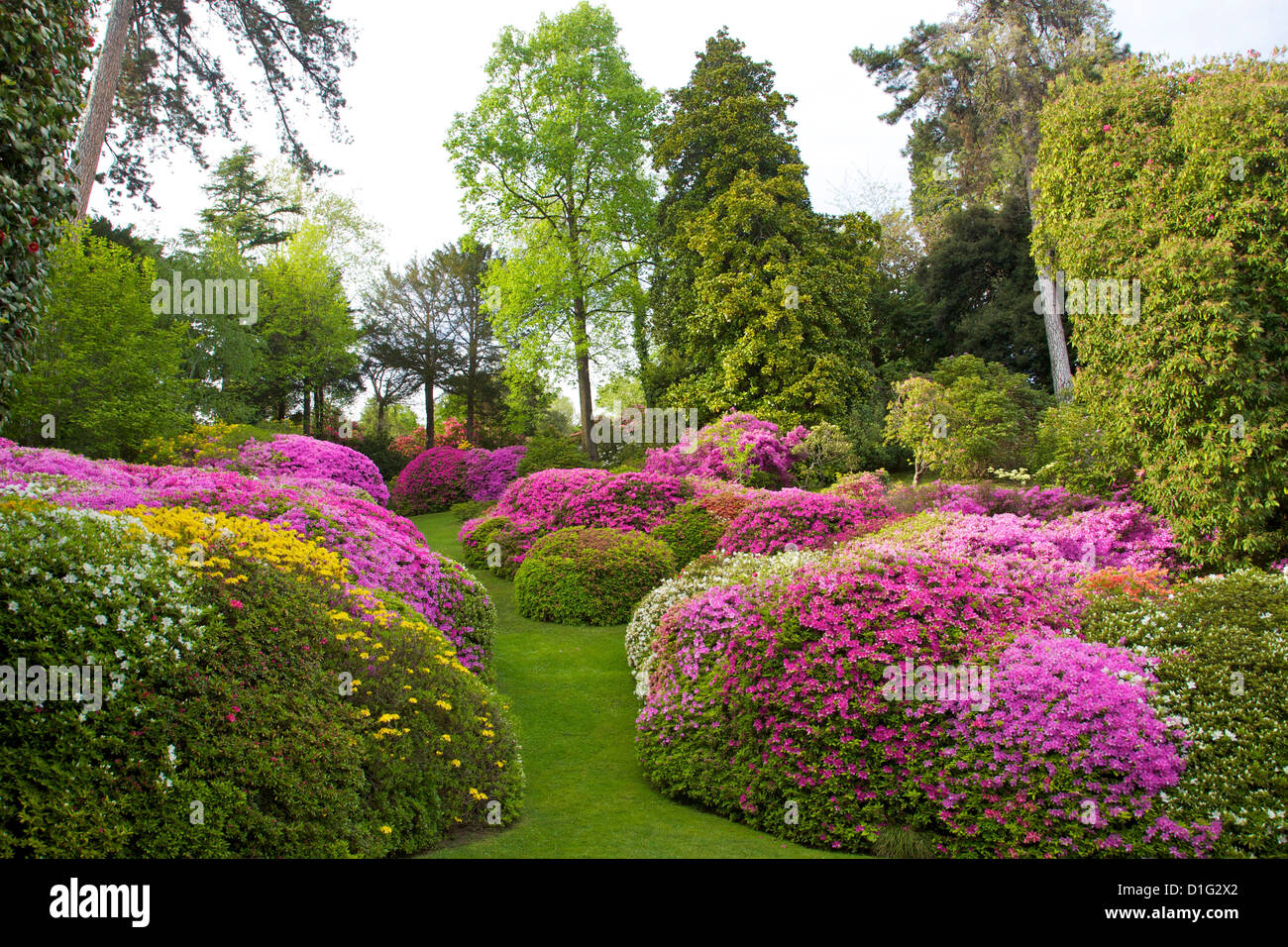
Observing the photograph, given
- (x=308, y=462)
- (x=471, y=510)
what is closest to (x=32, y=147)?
(x=308, y=462)

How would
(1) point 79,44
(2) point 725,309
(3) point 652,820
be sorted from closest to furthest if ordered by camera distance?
(1) point 79,44
(3) point 652,820
(2) point 725,309

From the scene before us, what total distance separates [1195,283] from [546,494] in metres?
10.2

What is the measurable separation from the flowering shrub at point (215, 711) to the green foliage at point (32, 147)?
1.03 meters

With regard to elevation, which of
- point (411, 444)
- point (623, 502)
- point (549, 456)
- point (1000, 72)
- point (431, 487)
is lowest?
point (623, 502)

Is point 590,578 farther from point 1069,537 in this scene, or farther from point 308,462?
point 308,462

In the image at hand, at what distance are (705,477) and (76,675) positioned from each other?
44.6 ft

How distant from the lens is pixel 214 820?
3.87 metres

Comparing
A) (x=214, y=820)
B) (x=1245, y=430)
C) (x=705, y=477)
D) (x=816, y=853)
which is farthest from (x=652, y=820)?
(x=705, y=477)

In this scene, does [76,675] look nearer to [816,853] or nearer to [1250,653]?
[816,853]

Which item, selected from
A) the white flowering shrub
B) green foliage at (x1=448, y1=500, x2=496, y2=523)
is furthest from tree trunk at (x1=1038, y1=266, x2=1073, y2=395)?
the white flowering shrub

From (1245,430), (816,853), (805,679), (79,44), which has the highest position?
(79,44)

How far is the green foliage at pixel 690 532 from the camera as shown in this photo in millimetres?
12508

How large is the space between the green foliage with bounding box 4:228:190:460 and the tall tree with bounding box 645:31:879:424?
13703 millimetres

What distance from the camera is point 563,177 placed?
25.7 m
